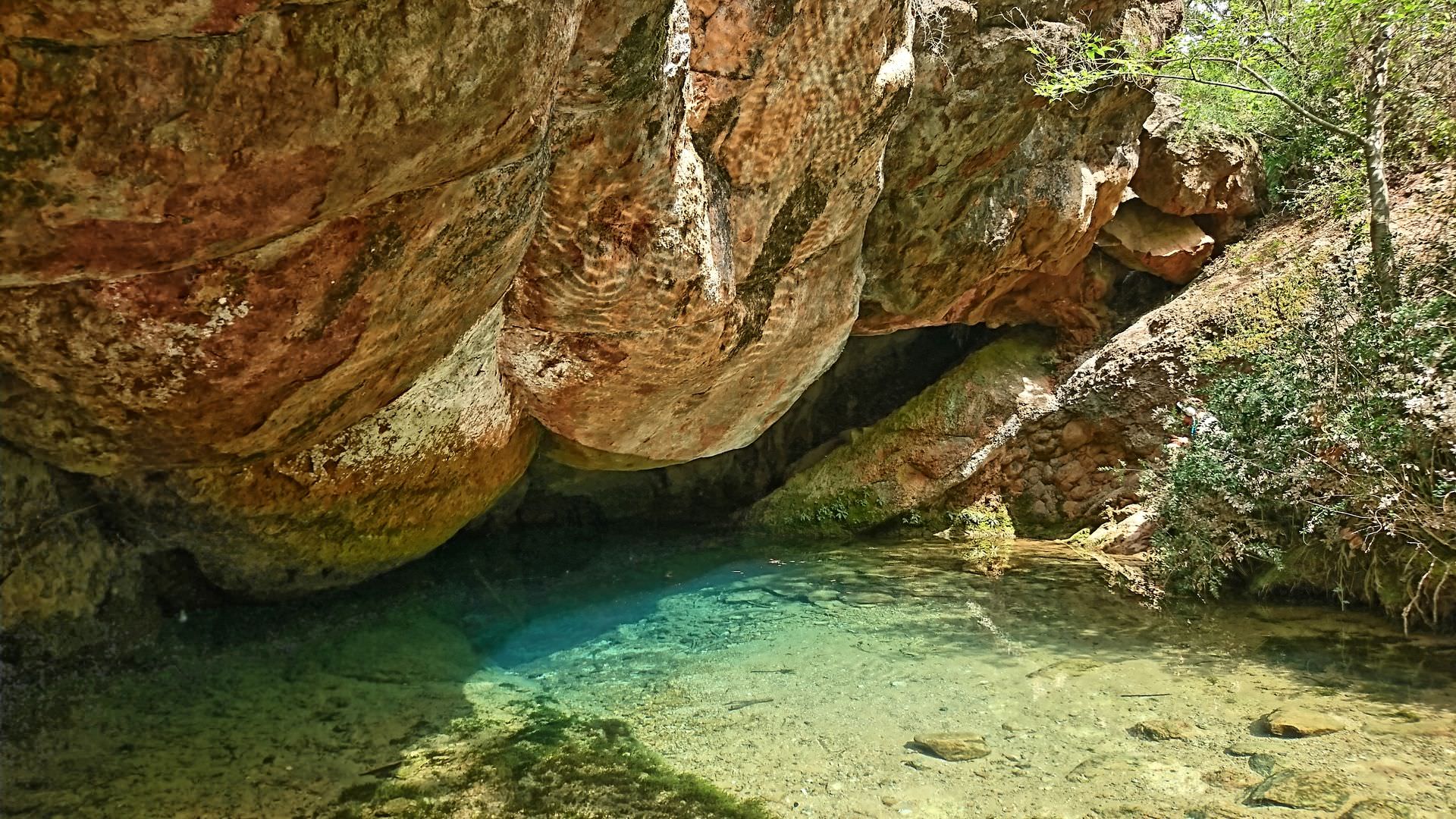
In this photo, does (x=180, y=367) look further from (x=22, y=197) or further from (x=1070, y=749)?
(x=1070, y=749)

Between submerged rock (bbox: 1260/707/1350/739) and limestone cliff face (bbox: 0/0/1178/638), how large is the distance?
3841 mm

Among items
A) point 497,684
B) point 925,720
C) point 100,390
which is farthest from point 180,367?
point 925,720

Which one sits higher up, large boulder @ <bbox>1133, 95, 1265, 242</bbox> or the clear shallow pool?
large boulder @ <bbox>1133, 95, 1265, 242</bbox>

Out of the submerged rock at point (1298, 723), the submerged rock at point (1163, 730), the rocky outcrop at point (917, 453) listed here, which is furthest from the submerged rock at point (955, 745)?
the rocky outcrop at point (917, 453)

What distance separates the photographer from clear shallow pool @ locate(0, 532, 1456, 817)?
3.64 meters

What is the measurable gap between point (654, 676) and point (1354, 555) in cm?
499

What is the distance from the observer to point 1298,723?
4172 millimetres

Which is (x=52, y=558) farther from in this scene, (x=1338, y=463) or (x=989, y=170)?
(x=1338, y=463)

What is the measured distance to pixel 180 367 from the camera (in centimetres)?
333

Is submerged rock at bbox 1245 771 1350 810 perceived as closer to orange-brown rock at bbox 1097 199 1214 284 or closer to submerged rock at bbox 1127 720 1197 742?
submerged rock at bbox 1127 720 1197 742

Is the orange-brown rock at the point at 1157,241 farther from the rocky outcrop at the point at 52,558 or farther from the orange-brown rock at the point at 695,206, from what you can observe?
the rocky outcrop at the point at 52,558

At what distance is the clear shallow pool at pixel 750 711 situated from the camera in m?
3.64

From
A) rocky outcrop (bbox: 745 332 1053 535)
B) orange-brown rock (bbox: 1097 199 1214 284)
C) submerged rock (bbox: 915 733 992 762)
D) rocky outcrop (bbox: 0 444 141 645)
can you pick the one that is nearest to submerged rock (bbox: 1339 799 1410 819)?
submerged rock (bbox: 915 733 992 762)

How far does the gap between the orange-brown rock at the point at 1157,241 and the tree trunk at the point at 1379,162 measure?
3185 mm
